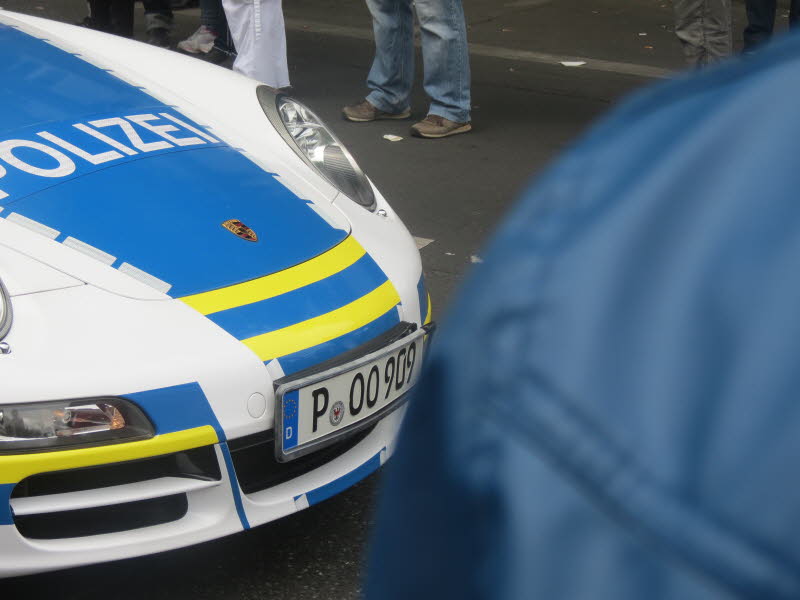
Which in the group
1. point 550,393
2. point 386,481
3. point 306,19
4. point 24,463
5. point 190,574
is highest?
point 550,393

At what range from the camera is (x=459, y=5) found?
18.4 ft

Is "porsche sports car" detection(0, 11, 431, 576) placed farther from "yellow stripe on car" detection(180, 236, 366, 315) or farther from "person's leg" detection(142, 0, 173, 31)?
"person's leg" detection(142, 0, 173, 31)

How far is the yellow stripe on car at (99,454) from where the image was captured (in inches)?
77.5

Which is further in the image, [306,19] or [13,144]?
[306,19]

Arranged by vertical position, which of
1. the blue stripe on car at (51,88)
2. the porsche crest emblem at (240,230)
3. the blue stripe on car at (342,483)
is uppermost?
the blue stripe on car at (51,88)

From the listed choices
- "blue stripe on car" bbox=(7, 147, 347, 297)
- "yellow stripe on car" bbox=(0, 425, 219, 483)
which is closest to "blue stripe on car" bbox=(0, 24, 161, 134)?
"blue stripe on car" bbox=(7, 147, 347, 297)

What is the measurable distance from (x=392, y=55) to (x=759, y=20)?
2308 mm

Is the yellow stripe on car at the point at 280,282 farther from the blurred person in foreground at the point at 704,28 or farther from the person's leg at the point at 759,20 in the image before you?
the person's leg at the point at 759,20

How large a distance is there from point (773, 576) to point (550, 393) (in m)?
0.12

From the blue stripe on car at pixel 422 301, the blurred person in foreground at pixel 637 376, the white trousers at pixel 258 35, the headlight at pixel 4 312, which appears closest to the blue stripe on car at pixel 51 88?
the headlight at pixel 4 312

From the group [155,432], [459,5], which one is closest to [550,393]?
[155,432]

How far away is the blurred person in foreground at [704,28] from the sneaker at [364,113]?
4.93 ft

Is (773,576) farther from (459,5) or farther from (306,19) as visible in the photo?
(306,19)

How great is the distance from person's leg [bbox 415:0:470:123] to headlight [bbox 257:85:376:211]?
2561 millimetres
